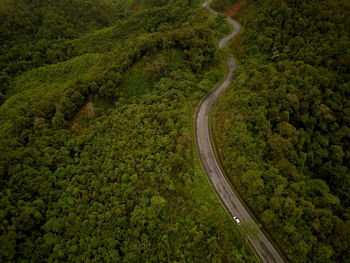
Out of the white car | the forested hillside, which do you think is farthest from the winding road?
the forested hillside

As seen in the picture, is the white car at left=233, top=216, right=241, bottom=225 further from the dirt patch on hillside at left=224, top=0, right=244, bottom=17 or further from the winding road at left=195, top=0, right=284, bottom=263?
the dirt patch on hillside at left=224, top=0, right=244, bottom=17

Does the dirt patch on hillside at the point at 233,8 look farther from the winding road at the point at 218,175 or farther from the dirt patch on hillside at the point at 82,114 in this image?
the dirt patch on hillside at the point at 82,114

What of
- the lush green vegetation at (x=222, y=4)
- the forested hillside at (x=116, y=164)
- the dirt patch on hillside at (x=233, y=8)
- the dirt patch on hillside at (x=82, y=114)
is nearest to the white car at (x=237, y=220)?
the forested hillside at (x=116, y=164)

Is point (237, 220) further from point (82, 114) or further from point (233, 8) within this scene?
point (233, 8)

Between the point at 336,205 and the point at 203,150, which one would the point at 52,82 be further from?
the point at 336,205

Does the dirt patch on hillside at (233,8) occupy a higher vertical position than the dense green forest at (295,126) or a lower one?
higher

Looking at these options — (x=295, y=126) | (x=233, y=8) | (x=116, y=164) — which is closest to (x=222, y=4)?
(x=233, y=8)
